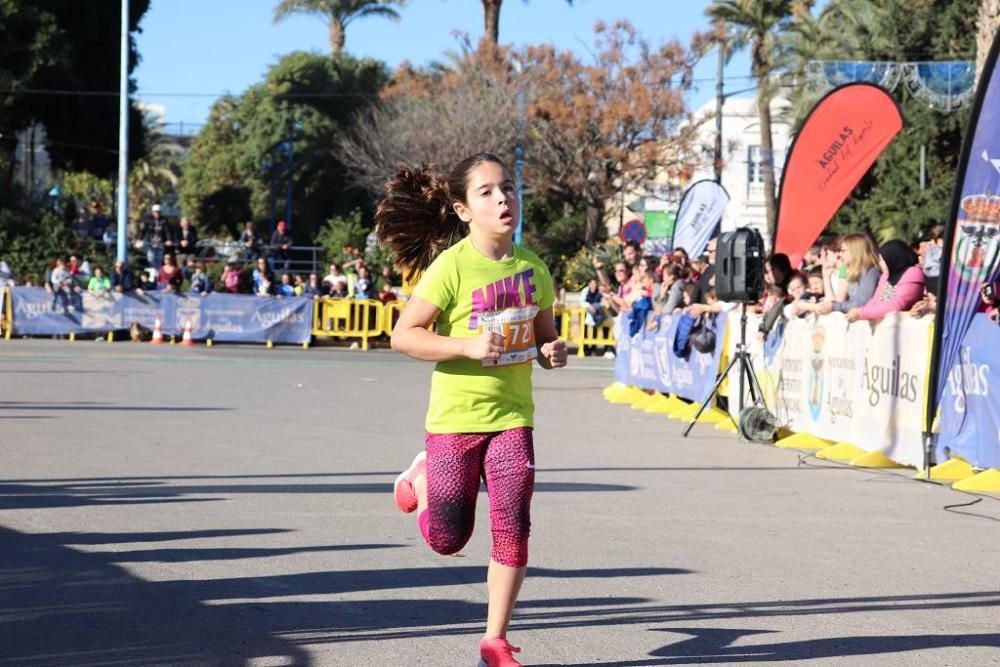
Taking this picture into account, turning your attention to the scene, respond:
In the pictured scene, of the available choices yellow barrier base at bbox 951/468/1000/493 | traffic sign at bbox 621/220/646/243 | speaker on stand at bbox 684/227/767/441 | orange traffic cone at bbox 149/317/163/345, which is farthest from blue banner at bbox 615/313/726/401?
orange traffic cone at bbox 149/317/163/345

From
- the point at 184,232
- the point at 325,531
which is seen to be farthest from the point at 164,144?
the point at 325,531

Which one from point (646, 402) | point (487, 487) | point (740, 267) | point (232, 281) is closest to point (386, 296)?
point (232, 281)

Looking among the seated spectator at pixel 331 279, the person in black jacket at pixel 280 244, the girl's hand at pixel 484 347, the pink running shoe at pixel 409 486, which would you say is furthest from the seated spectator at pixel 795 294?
the person in black jacket at pixel 280 244

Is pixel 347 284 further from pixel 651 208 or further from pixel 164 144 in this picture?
pixel 164 144

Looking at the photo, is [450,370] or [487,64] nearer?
[450,370]

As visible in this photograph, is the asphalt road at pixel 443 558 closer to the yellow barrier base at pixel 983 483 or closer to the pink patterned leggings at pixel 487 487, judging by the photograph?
the yellow barrier base at pixel 983 483

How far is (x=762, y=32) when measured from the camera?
52.9m

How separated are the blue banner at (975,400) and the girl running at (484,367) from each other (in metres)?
5.82

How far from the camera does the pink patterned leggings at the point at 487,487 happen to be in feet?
16.4

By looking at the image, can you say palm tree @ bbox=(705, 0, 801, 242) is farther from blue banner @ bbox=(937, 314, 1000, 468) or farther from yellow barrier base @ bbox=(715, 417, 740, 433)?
blue banner @ bbox=(937, 314, 1000, 468)

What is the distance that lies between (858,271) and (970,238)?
2.24 metres

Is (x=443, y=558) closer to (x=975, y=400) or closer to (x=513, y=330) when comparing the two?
Result: (x=513, y=330)

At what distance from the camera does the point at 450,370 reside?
16.8ft

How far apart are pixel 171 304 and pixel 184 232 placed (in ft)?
22.4
